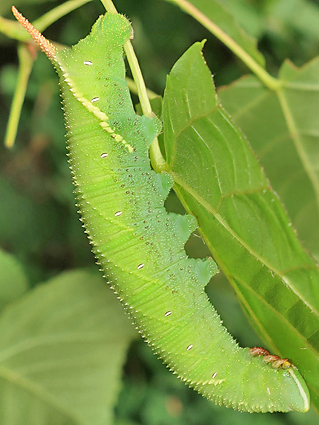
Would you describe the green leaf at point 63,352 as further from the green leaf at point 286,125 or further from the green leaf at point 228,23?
the green leaf at point 228,23

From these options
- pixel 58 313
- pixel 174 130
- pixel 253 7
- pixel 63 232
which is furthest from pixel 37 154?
pixel 174 130

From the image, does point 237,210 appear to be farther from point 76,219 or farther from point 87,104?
point 76,219

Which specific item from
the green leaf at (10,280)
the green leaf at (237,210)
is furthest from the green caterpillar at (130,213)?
the green leaf at (10,280)

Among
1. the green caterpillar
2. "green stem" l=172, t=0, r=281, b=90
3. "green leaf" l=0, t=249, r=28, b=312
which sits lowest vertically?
"green leaf" l=0, t=249, r=28, b=312

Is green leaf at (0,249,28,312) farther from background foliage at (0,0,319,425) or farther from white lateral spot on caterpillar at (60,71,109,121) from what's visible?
white lateral spot on caterpillar at (60,71,109,121)

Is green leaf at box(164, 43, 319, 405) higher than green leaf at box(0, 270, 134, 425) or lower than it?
higher

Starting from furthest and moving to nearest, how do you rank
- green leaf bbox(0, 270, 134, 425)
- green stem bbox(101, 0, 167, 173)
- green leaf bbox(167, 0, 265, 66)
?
1. green leaf bbox(0, 270, 134, 425)
2. green leaf bbox(167, 0, 265, 66)
3. green stem bbox(101, 0, 167, 173)

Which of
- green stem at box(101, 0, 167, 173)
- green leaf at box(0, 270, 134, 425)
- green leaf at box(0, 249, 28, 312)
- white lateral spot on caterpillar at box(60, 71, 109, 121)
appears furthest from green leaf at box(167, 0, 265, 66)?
green leaf at box(0, 249, 28, 312)
